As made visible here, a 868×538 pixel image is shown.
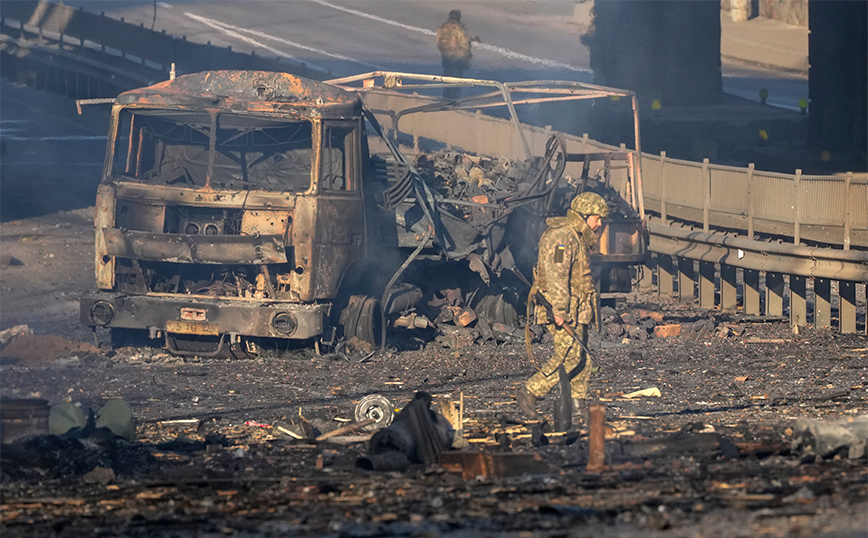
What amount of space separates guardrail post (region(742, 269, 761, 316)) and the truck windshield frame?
5.56 m

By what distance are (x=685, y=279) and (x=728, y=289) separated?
0.90 m

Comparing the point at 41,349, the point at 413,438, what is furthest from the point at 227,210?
the point at 413,438

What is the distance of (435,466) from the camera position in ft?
24.6

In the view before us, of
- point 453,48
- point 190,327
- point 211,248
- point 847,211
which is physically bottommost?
point 190,327

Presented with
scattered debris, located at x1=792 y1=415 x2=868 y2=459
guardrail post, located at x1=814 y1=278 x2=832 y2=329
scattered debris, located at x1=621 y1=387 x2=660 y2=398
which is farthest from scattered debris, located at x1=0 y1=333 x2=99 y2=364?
guardrail post, located at x1=814 y1=278 x2=832 y2=329

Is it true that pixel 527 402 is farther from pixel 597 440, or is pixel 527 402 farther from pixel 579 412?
pixel 597 440

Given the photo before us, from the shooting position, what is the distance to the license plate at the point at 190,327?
11500 millimetres

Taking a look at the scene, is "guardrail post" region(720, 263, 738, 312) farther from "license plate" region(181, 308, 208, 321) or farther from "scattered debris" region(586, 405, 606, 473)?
"scattered debris" region(586, 405, 606, 473)

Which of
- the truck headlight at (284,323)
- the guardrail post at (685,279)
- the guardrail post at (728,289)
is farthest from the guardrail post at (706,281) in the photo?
the truck headlight at (284,323)

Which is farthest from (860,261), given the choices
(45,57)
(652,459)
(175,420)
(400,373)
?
(45,57)

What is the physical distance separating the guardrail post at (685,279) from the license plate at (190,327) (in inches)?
Result: 263

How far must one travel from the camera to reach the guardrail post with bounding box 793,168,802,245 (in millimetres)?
14075

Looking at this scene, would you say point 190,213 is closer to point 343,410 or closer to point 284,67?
point 343,410

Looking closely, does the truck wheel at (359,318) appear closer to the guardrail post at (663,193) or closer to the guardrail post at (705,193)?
the guardrail post at (705,193)
